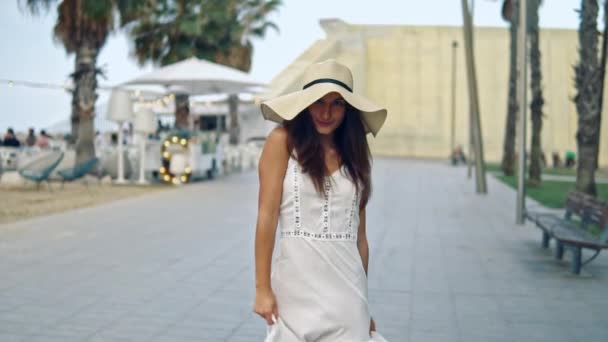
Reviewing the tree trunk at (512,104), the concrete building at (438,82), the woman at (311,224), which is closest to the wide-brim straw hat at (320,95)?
the woman at (311,224)

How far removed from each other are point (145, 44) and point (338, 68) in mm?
28464

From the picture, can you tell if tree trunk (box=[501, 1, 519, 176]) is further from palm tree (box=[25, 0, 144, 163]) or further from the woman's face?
the woman's face

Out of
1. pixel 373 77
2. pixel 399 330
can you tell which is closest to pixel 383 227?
pixel 399 330

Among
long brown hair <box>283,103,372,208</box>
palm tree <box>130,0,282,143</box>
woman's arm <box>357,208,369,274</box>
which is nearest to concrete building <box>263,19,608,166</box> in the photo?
palm tree <box>130,0,282,143</box>

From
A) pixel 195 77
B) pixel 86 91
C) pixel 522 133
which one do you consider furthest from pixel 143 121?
pixel 522 133

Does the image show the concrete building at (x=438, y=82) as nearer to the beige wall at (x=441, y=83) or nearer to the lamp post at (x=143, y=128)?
the beige wall at (x=441, y=83)

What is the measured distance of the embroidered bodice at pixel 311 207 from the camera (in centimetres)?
316

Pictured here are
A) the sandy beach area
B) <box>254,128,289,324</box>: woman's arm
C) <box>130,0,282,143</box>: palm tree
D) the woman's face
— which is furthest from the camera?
<box>130,0,282,143</box>: palm tree

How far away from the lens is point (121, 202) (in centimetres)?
1600

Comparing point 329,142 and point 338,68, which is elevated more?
point 338,68

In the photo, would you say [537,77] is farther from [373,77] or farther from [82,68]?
[373,77]

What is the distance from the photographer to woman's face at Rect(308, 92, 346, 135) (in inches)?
128

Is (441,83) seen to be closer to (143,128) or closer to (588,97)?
(143,128)

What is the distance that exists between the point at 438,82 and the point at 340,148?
5029 cm
